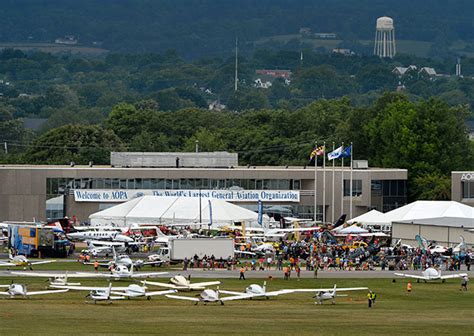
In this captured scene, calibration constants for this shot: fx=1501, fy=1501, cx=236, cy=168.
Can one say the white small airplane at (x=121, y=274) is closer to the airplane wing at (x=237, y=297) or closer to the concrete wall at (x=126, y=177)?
the airplane wing at (x=237, y=297)

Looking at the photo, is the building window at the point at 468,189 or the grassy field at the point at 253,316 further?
the building window at the point at 468,189

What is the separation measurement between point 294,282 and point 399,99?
327ft

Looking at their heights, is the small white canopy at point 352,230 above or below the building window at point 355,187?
below

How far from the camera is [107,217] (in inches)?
5650

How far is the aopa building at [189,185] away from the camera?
158 m

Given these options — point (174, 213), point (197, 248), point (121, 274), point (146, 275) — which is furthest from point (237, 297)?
point (174, 213)

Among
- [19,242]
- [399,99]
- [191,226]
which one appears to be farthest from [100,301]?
[399,99]

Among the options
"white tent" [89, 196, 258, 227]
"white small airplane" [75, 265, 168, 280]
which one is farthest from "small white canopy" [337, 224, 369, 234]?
"white small airplane" [75, 265, 168, 280]

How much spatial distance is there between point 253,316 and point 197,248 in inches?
Result: 1296

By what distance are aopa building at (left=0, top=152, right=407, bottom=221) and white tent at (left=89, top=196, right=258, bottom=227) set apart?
1346 centimetres

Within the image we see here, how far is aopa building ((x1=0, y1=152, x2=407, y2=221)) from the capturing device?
6201 inches

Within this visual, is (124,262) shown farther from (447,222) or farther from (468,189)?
(468,189)

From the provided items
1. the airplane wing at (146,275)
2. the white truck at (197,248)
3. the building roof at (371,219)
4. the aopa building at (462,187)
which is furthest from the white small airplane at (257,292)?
the aopa building at (462,187)

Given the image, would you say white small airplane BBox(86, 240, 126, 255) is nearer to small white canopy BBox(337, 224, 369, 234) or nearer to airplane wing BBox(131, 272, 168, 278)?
airplane wing BBox(131, 272, 168, 278)
